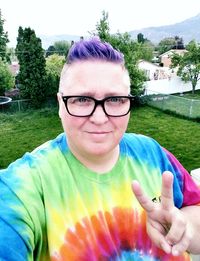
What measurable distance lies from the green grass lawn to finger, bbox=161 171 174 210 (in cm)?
889

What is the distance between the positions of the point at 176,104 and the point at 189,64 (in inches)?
233

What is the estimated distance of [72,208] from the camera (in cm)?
117

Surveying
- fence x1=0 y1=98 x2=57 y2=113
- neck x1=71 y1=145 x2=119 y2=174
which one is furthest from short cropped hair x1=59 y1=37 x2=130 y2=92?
fence x1=0 y1=98 x2=57 y2=113

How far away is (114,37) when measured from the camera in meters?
14.9

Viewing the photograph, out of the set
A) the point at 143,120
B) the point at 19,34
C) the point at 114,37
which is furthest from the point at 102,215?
the point at 19,34

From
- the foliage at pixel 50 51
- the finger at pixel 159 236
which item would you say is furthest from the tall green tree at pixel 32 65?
the foliage at pixel 50 51

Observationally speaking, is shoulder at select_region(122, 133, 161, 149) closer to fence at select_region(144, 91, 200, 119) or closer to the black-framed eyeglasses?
the black-framed eyeglasses

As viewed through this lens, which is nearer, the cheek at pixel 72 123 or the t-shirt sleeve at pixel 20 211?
the t-shirt sleeve at pixel 20 211

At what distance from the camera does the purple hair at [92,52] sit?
47.1 inches

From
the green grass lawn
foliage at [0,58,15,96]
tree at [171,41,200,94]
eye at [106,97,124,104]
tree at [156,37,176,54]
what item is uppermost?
tree at [156,37,176,54]

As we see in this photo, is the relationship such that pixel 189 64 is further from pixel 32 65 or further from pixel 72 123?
pixel 72 123

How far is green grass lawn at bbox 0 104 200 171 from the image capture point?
10.9 meters

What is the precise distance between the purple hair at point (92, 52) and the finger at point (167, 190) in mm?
485

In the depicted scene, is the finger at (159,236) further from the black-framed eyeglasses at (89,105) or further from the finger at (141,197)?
the black-framed eyeglasses at (89,105)
